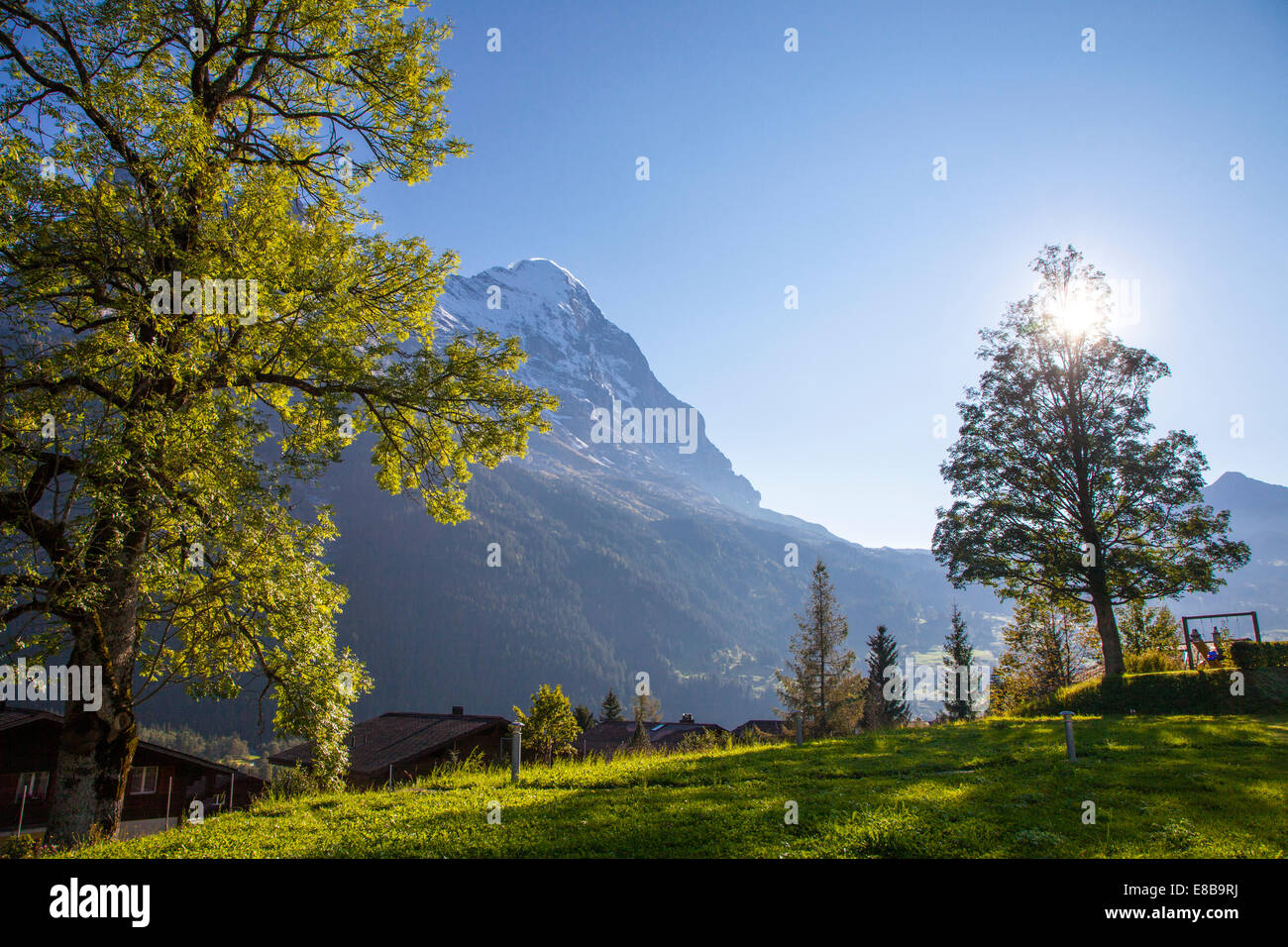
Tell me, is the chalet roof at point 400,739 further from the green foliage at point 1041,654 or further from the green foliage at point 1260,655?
the green foliage at point 1260,655

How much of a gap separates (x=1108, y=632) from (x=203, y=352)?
28145 mm

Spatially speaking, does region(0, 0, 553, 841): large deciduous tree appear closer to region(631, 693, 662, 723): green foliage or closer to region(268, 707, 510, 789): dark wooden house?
region(268, 707, 510, 789): dark wooden house

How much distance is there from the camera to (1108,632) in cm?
2306

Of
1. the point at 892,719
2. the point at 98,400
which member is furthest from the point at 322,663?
the point at 892,719

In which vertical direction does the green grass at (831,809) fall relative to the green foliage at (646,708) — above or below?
above

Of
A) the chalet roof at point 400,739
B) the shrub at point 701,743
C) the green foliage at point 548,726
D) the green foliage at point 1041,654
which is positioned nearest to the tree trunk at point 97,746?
the shrub at point 701,743

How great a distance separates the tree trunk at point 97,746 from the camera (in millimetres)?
9062

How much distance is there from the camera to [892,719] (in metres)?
58.3

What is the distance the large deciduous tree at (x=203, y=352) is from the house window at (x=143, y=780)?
36.2 meters

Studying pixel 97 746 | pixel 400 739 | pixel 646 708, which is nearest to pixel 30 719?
pixel 400 739
